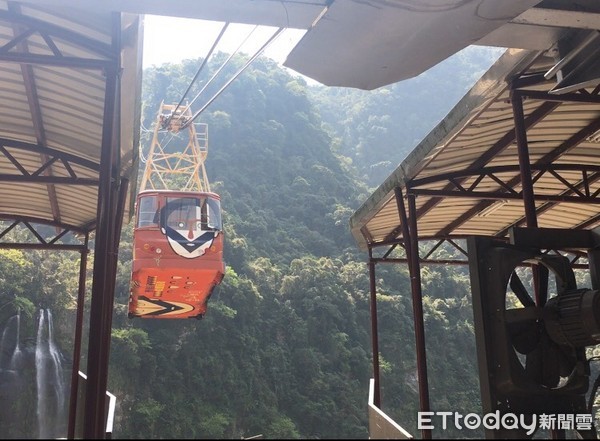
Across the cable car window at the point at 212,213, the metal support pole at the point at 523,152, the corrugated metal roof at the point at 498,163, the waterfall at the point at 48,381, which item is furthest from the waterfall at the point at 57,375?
the metal support pole at the point at 523,152

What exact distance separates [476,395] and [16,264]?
2609 centimetres

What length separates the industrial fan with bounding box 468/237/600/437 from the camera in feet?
10.6

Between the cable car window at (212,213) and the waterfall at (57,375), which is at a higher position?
the cable car window at (212,213)

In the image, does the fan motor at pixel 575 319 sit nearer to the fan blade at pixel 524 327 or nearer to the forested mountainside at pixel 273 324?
the fan blade at pixel 524 327

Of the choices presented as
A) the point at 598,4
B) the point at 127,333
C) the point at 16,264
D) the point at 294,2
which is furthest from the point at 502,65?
the point at 16,264

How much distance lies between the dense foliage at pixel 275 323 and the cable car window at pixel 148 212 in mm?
17189

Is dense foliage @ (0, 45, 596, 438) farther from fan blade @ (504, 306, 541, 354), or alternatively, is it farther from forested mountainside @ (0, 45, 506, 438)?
fan blade @ (504, 306, 541, 354)

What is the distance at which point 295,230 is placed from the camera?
4650cm

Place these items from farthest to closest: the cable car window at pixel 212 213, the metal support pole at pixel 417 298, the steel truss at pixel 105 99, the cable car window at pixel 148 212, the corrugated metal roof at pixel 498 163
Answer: the cable car window at pixel 212 213
the cable car window at pixel 148 212
the metal support pole at pixel 417 298
the corrugated metal roof at pixel 498 163
the steel truss at pixel 105 99

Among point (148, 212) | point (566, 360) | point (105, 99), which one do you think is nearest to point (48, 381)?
point (148, 212)

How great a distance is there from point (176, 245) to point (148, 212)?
0.95 metres

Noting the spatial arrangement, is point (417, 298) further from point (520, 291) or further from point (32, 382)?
point (32, 382)

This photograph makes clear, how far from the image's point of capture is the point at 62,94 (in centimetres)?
795

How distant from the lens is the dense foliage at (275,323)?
30.9m
